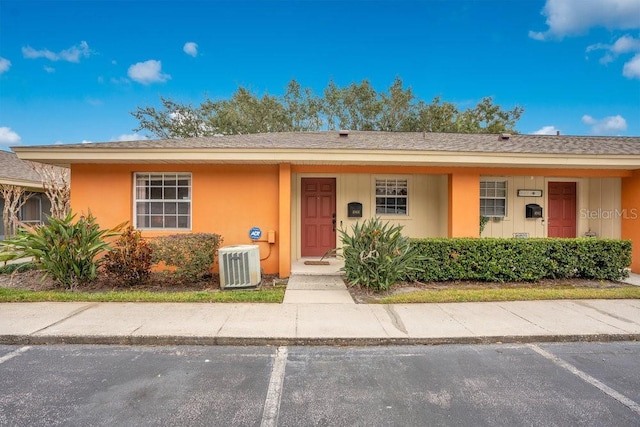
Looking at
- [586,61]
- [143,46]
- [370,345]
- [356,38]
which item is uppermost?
[356,38]

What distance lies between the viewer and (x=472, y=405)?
2.57m

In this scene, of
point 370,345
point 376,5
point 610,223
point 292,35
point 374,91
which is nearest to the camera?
point 370,345

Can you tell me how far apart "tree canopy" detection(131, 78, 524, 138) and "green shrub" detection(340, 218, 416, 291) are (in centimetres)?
1874

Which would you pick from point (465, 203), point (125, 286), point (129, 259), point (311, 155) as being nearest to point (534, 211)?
point (465, 203)

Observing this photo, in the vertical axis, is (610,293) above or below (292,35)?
below

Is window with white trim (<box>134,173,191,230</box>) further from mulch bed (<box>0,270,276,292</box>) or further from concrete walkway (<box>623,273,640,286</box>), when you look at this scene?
concrete walkway (<box>623,273,640,286</box>)

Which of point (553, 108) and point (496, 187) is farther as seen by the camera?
point (553, 108)

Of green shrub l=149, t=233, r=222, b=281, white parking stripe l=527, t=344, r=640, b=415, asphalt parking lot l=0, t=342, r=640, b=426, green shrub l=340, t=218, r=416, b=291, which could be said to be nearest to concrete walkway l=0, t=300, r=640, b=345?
asphalt parking lot l=0, t=342, r=640, b=426

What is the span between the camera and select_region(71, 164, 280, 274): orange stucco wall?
7195mm

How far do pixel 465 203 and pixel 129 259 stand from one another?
7.49m

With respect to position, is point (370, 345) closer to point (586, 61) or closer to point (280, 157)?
point (280, 157)

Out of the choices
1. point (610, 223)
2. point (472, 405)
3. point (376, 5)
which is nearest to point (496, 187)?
point (610, 223)

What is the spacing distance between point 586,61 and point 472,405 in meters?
20.5

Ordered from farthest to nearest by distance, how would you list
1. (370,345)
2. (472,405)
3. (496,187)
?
(496,187) < (370,345) < (472,405)
